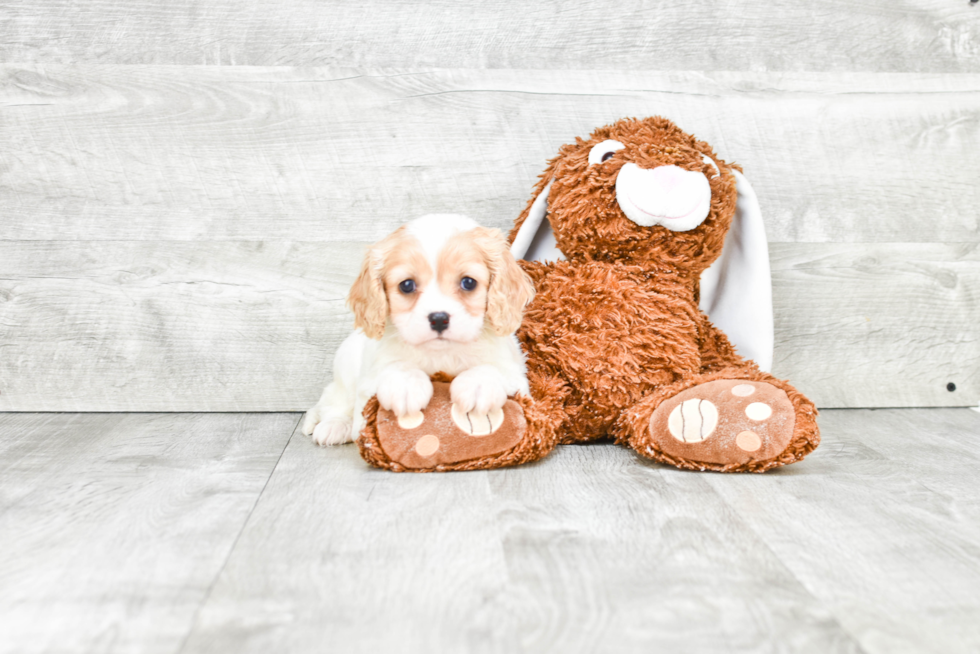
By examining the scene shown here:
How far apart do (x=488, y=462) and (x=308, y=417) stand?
46cm

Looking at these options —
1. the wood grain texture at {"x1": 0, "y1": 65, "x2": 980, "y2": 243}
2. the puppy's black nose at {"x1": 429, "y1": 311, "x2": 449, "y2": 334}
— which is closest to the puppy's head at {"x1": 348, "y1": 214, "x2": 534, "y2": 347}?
the puppy's black nose at {"x1": 429, "y1": 311, "x2": 449, "y2": 334}

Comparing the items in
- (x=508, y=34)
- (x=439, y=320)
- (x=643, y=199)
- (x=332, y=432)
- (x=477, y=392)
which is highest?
(x=508, y=34)

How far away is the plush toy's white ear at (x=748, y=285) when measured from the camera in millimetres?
1477

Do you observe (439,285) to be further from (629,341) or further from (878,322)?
(878,322)

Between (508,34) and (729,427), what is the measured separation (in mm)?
942

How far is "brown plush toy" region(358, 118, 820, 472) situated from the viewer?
122cm

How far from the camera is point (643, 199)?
1329 mm

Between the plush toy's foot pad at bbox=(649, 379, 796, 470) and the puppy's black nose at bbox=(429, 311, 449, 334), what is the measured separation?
386 millimetres

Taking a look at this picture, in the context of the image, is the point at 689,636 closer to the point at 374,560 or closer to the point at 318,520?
the point at 374,560

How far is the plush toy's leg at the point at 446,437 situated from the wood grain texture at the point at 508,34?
796mm

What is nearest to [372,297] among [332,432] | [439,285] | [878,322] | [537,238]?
[439,285]

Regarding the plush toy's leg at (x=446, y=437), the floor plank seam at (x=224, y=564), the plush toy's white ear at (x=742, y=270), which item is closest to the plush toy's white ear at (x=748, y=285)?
the plush toy's white ear at (x=742, y=270)

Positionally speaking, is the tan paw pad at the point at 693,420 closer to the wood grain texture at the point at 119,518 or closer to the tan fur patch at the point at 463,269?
the tan fur patch at the point at 463,269

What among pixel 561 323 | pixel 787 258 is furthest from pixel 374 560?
pixel 787 258
